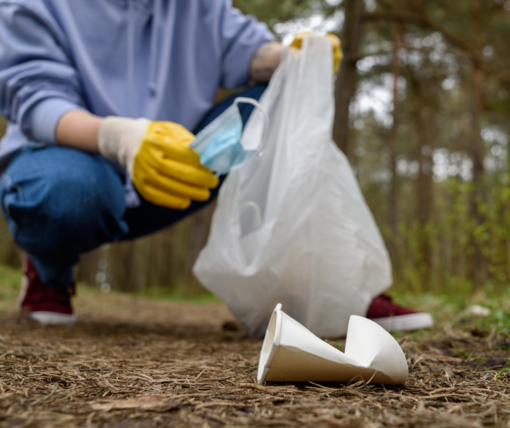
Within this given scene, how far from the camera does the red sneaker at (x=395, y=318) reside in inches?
49.2

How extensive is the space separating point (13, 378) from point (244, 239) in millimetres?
713

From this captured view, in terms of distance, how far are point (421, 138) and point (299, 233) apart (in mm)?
6903

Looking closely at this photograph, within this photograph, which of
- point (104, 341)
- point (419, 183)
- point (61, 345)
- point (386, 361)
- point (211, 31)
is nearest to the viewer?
point (386, 361)

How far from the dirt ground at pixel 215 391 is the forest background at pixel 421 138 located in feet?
4.99

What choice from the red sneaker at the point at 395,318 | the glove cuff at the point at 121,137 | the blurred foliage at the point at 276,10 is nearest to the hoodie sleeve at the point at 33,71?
the glove cuff at the point at 121,137

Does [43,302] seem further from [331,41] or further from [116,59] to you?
[331,41]

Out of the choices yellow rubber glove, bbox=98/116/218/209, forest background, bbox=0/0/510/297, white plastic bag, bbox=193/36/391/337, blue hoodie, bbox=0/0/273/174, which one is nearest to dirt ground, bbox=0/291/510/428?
white plastic bag, bbox=193/36/391/337

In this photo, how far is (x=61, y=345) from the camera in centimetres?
93

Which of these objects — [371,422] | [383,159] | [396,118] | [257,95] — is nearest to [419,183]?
[396,118]

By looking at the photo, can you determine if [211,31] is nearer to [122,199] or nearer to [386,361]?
[122,199]

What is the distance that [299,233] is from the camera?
1184 millimetres

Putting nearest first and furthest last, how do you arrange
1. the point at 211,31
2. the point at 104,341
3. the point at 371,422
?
the point at 371,422
the point at 104,341
the point at 211,31

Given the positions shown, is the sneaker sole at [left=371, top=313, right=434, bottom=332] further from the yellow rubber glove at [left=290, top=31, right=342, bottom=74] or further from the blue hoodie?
the blue hoodie

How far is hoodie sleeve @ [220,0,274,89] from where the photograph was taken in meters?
1.58
